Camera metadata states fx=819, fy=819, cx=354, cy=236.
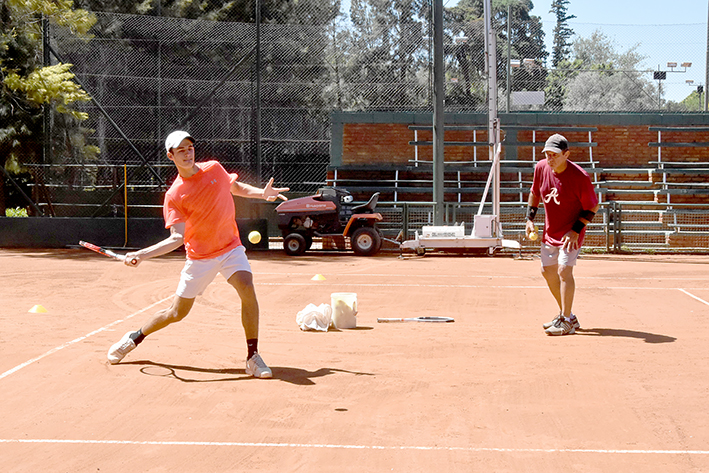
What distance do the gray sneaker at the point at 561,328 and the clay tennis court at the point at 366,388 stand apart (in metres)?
0.10

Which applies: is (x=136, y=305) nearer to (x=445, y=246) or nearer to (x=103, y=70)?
(x=445, y=246)

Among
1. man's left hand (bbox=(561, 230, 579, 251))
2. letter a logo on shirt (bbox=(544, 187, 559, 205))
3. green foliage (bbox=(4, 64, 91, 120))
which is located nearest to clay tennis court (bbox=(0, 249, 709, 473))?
man's left hand (bbox=(561, 230, 579, 251))

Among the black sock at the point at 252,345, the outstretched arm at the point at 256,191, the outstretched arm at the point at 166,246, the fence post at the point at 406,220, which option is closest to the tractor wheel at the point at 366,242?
the fence post at the point at 406,220

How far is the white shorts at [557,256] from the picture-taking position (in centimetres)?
815

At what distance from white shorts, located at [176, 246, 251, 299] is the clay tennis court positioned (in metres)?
0.71

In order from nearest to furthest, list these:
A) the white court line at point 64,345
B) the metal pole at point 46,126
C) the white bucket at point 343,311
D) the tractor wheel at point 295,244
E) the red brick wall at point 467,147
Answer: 1. the white court line at point 64,345
2. the white bucket at point 343,311
3. the tractor wheel at point 295,244
4. the metal pole at point 46,126
5. the red brick wall at point 467,147

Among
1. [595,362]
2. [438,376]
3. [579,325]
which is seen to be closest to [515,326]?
[579,325]

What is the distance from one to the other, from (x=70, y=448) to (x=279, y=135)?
61.7 feet

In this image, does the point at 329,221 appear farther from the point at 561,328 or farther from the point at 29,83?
the point at 561,328

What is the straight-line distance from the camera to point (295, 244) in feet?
59.0

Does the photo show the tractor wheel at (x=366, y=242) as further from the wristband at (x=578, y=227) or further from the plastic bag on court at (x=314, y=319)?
the wristband at (x=578, y=227)

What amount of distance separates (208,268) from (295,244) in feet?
37.9

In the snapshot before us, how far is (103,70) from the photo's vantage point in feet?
75.8

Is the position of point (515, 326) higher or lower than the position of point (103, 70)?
lower
